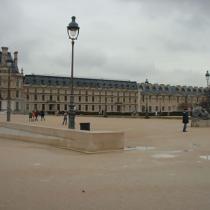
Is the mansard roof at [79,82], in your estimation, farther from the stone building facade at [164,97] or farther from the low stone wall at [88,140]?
the low stone wall at [88,140]

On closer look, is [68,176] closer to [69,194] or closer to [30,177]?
[30,177]

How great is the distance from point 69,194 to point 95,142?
22.7ft

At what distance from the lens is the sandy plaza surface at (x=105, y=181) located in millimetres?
7605

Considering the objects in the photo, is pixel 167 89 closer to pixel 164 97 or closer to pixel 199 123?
pixel 164 97

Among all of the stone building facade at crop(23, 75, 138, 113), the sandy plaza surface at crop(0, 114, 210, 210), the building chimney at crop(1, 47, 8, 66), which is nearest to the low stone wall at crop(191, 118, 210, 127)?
the sandy plaza surface at crop(0, 114, 210, 210)

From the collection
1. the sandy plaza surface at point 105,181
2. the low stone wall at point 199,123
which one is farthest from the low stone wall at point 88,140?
the low stone wall at point 199,123

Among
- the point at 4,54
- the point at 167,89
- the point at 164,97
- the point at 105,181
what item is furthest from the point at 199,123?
the point at 167,89

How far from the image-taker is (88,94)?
156125mm

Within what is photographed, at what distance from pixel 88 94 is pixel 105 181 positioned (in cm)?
14674

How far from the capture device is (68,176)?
1023cm

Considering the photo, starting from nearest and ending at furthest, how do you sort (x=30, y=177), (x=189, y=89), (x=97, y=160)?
(x=30, y=177), (x=97, y=160), (x=189, y=89)

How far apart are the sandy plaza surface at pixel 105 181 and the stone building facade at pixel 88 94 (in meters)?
114

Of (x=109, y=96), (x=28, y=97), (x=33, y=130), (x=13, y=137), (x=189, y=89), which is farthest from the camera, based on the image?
(x=189, y=89)

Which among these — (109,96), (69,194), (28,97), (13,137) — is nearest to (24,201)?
(69,194)
